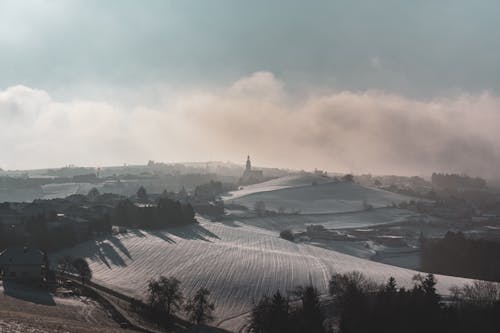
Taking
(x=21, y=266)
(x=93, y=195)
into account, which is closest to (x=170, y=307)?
(x=21, y=266)

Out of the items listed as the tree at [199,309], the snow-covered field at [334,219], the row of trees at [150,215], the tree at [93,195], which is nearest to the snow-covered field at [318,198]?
the snow-covered field at [334,219]

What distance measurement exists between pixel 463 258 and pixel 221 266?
4274cm

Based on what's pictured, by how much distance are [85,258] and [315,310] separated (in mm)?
39140

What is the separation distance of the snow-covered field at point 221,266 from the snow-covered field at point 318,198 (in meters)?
75.7

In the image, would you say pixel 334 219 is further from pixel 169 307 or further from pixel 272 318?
pixel 272 318

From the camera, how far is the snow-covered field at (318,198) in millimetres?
160250

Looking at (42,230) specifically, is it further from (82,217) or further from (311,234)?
(311,234)

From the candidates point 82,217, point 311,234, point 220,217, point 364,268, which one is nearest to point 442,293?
point 364,268

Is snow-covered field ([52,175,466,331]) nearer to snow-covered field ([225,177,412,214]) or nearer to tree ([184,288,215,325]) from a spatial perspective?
tree ([184,288,215,325])

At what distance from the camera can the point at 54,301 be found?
135 ft

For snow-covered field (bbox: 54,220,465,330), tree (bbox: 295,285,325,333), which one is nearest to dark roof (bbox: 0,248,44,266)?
snow-covered field (bbox: 54,220,465,330)

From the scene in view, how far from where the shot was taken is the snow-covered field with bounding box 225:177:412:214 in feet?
526

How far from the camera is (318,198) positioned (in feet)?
587

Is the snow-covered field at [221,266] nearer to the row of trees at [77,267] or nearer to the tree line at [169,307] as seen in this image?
the row of trees at [77,267]
